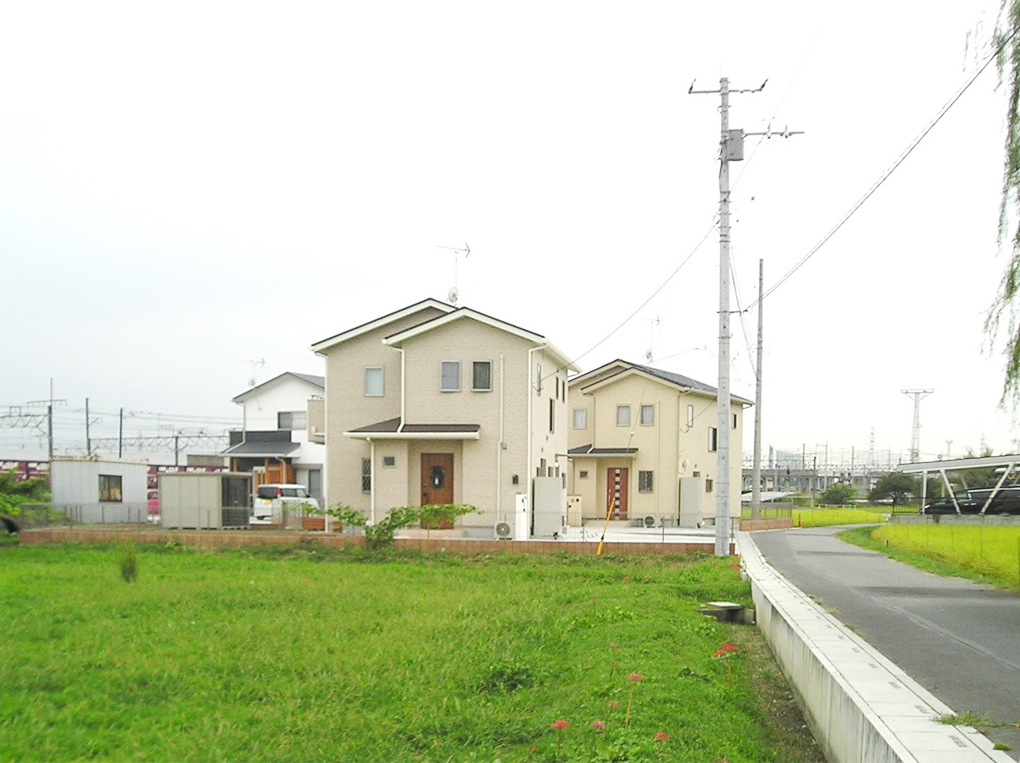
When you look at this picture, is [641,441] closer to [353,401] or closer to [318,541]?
[353,401]

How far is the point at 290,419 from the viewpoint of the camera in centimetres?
5559

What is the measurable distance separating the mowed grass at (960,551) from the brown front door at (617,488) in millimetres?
13274

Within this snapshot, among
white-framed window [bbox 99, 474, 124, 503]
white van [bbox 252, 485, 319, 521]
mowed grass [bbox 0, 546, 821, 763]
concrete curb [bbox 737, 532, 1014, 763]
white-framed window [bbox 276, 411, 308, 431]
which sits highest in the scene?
white-framed window [bbox 276, 411, 308, 431]

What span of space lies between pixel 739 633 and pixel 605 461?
2982 centimetres

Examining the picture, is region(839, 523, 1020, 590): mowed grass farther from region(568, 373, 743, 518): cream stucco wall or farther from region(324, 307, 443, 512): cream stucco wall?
region(324, 307, 443, 512): cream stucco wall

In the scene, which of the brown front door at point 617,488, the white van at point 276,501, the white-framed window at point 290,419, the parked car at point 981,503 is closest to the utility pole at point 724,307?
the white van at point 276,501

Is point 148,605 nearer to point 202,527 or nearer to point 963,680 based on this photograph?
point 963,680

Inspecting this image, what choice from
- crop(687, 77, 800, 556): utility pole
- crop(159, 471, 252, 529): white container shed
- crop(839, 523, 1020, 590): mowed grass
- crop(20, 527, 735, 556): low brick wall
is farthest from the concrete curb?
crop(159, 471, 252, 529): white container shed

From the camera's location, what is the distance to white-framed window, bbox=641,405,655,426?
43.3 meters

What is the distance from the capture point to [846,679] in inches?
297

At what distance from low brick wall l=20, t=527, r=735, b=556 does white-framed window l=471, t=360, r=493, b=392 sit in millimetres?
5514

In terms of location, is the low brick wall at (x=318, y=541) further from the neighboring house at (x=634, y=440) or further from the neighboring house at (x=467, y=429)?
the neighboring house at (x=634, y=440)

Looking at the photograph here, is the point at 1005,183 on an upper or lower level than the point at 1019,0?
lower

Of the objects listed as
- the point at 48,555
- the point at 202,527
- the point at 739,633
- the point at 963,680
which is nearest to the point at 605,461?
the point at 202,527
